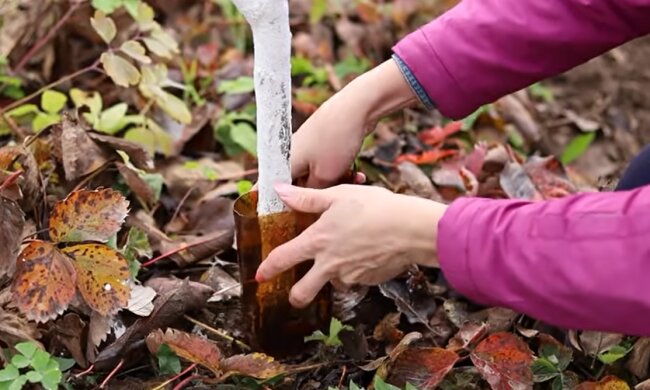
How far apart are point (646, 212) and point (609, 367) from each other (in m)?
0.48

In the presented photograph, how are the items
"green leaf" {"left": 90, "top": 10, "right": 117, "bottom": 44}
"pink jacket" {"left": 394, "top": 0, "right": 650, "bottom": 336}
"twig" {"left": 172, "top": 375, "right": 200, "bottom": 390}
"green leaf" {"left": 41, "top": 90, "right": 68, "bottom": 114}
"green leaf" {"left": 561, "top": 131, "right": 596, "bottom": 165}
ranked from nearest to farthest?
"pink jacket" {"left": 394, "top": 0, "right": 650, "bottom": 336}
"twig" {"left": 172, "top": 375, "right": 200, "bottom": 390}
"green leaf" {"left": 90, "top": 10, "right": 117, "bottom": 44}
"green leaf" {"left": 41, "top": 90, "right": 68, "bottom": 114}
"green leaf" {"left": 561, "top": 131, "right": 596, "bottom": 165}

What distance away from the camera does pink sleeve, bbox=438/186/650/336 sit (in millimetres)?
1078

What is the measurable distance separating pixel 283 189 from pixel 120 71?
0.48 meters

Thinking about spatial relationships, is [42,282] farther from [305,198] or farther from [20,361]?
[305,198]

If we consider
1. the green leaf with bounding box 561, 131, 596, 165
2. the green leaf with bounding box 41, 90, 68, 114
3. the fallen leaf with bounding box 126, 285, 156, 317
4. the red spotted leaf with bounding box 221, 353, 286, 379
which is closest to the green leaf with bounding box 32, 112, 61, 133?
the green leaf with bounding box 41, 90, 68, 114

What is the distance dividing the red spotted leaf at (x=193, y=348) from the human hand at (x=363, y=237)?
162 mm

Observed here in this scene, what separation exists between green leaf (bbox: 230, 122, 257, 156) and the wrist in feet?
1.52

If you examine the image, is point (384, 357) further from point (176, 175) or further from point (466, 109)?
point (176, 175)

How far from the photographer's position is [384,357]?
143 centimetres

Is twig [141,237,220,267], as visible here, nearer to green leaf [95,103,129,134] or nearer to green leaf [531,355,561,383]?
green leaf [95,103,129,134]

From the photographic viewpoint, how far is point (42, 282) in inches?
48.4

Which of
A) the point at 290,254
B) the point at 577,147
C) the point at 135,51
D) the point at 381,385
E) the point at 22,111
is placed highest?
the point at 135,51

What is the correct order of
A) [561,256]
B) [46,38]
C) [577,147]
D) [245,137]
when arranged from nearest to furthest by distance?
[561,256] < [245,137] < [46,38] < [577,147]

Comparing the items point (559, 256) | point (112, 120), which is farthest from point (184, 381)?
point (112, 120)
